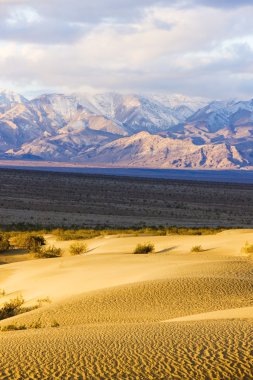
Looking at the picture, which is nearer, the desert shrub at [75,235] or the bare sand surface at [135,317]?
the bare sand surface at [135,317]

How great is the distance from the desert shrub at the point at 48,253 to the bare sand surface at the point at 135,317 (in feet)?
12.7

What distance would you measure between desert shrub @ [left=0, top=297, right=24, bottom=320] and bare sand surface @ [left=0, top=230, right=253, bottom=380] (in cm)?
55

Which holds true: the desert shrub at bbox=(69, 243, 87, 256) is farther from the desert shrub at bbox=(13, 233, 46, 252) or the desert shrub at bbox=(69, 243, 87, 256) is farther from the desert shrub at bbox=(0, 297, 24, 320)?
the desert shrub at bbox=(0, 297, 24, 320)

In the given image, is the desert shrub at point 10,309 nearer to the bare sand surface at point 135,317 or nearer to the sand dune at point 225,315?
the bare sand surface at point 135,317

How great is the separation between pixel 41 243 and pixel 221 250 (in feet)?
37.7

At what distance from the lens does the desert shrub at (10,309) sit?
15595mm

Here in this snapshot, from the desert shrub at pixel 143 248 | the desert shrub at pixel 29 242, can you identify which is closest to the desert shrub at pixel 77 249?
the desert shrub at pixel 29 242

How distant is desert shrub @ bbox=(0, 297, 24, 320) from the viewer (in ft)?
51.2

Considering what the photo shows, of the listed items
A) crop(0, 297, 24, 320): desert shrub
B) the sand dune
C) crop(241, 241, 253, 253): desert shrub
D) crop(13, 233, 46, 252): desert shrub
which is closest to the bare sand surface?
the sand dune

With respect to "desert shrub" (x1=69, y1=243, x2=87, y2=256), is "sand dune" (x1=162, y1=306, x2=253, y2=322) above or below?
above

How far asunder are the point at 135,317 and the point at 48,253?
1806 centimetres

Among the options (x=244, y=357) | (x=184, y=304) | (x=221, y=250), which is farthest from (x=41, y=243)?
(x=244, y=357)

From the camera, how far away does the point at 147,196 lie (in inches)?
3435

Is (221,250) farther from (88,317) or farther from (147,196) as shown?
(147,196)
